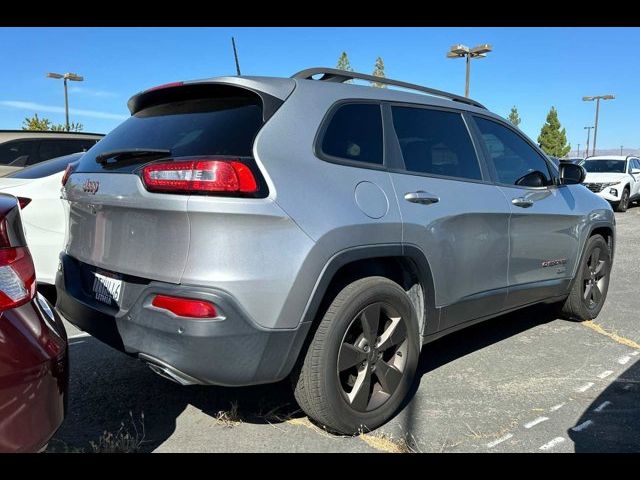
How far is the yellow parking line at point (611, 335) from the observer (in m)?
4.28

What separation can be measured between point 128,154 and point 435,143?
1.81 metres

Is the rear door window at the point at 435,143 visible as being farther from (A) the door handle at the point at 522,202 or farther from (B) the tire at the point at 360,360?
(B) the tire at the point at 360,360

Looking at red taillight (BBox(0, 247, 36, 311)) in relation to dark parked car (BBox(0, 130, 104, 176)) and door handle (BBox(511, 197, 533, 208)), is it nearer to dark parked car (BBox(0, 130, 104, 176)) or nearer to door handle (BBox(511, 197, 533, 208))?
door handle (BBox(511, 197, 533, 208))

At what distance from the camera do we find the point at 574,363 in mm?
3873

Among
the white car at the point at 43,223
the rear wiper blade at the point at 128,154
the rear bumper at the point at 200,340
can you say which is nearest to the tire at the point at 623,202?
the white car at the point at 43,223

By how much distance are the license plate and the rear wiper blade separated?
1.92ft

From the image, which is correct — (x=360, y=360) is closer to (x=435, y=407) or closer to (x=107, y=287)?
(x=435, y=407)

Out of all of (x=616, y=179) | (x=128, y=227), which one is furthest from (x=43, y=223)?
(x=616, y=179)

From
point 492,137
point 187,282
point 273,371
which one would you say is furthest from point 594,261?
point 187,282

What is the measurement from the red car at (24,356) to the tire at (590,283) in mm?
4126

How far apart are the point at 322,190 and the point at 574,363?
2.58m

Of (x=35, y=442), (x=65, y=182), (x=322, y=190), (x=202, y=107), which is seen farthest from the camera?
(x=65, y=182)

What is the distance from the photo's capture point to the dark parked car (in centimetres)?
805
